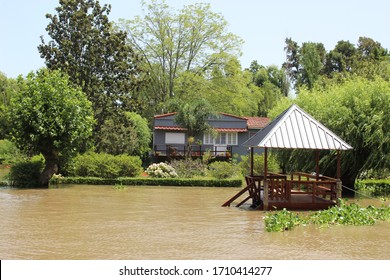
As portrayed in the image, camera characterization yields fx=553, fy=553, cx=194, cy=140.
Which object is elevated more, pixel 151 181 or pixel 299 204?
pixel 151 181

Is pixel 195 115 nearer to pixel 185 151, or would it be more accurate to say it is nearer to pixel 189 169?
pixel 185 151

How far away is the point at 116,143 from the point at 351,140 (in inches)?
769

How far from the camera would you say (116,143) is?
40.6 m

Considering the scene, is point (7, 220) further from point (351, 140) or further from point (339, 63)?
point (339, 63)

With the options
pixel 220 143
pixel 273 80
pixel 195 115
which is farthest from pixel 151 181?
pixel 273 80

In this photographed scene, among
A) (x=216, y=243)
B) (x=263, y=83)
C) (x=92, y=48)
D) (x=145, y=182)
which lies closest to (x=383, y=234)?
(x=216, y=243)

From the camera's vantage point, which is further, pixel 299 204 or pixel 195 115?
pixel 195 115

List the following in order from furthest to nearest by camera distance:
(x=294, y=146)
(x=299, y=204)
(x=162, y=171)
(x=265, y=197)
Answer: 1. (x=162, y=171)
2. (x=299, y=204)
3. (x=265, y=197)
4. (x=294, y=146)

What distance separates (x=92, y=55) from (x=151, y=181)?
10.6 meters

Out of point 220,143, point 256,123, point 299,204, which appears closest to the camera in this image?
point 299,204

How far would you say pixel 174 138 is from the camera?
46031 mm

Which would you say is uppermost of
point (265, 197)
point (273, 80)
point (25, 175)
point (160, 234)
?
point (273, 80)

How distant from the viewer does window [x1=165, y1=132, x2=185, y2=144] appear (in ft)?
151

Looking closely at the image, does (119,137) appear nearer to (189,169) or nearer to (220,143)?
(189,169)
